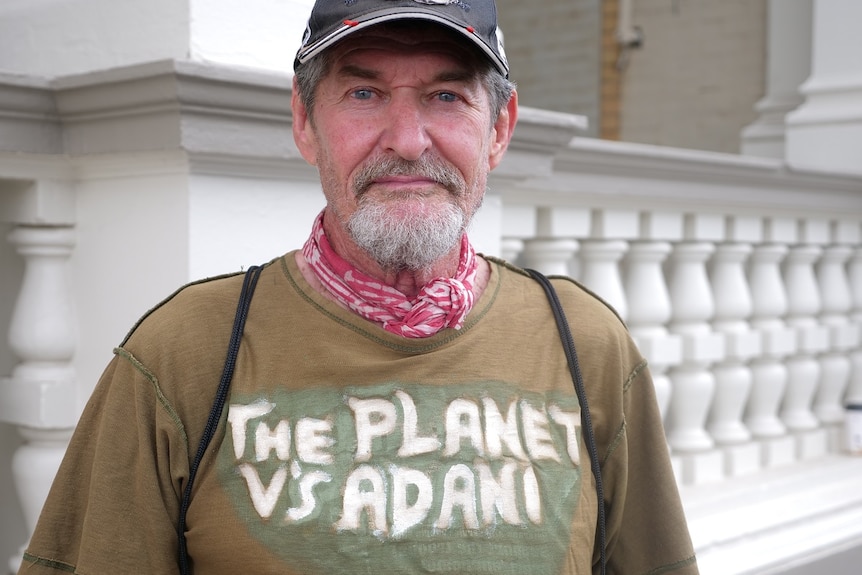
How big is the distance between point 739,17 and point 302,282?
5273 mm

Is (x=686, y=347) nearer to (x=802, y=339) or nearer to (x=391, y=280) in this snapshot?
(x=802, y=339)

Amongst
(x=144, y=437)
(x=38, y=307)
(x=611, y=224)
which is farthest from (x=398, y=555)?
(x=611, y=224)

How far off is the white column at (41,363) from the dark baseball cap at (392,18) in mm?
722

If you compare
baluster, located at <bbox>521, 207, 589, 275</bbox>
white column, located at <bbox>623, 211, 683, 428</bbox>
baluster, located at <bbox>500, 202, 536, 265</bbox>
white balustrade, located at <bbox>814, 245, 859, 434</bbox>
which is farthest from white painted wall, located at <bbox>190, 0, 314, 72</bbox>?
white balustrade, located at <bbox>814, 245, 859, 434</bbox>

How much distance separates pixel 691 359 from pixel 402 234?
1.62 m

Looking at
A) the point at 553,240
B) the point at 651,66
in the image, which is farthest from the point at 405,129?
the point at 651,66

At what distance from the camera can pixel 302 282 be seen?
4.78ft

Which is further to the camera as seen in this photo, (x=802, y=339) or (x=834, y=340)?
(x=834, y=340)

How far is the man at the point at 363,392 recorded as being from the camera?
1311 mm

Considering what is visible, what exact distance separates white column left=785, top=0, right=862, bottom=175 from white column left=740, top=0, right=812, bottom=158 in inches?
34.0

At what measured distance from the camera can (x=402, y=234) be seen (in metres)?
1.38

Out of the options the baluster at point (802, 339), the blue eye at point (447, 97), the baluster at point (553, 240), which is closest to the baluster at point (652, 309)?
the baluster at point (553, 240)

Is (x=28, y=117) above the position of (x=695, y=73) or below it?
below

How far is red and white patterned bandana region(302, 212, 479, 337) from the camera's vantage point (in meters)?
1.40
